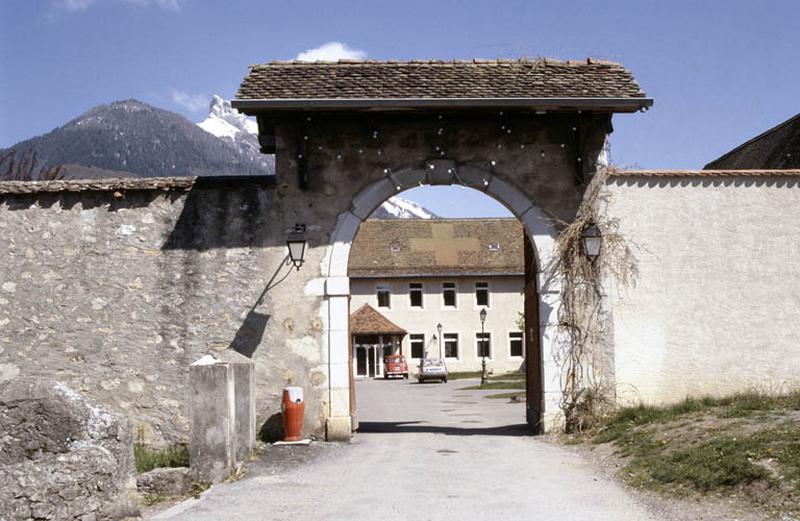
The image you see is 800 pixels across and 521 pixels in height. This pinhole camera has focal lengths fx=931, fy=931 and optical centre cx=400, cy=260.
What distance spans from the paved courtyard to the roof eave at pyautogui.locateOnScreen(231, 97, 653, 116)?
4310 mm

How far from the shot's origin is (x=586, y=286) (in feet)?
41.5

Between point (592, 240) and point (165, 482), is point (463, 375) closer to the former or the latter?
point (592, 240)

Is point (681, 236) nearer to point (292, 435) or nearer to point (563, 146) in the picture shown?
point (563, 146)

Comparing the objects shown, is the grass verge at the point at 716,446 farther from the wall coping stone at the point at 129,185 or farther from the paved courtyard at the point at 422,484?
the wall coping stone at the point at 129,185

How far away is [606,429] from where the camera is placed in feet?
39.0

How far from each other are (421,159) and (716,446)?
579 cm

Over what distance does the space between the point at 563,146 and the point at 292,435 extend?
209 inches

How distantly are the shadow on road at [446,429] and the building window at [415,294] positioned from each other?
30.1 metres

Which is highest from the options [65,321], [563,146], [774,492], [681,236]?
[563,146]

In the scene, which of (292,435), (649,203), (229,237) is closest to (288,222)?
(229,237)

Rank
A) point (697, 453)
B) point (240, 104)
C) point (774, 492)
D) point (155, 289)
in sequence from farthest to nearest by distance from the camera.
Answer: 1. point (155, 289)
2. point (240, 104)
3. point (697, 453)
4. point (774, 492)

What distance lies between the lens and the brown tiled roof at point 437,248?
46000 mm

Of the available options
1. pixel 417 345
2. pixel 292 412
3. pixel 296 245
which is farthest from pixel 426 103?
pixel 417 345

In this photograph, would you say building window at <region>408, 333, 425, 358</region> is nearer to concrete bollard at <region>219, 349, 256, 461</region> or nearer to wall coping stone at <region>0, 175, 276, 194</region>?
wall coping stone at <region>0, 175, 276, 194</region>
